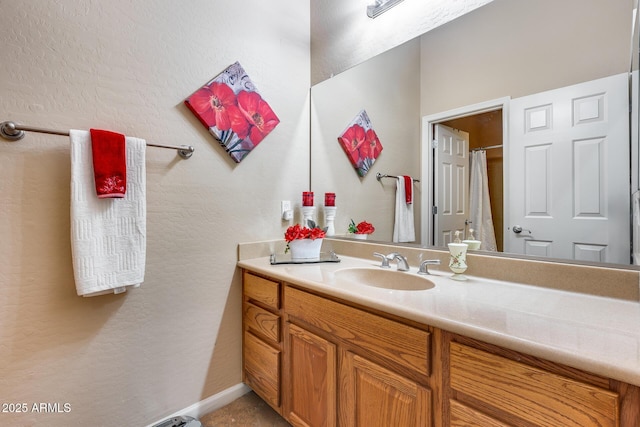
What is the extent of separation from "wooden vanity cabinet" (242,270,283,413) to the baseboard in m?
0.06

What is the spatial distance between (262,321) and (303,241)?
0.46m

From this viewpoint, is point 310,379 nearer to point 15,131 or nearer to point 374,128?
point 374,128

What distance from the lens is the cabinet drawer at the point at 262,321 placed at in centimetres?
142

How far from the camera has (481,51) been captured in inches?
50.6

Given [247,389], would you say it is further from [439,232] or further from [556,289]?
[556,289]

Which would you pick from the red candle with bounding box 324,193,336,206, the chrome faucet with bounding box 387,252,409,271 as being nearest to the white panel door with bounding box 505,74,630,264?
the chrome faucet with bounding box 387,252,409,271

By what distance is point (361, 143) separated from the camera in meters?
1.82

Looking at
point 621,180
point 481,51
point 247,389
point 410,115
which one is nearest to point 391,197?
point 410,115

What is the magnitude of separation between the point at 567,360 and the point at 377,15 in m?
1.78

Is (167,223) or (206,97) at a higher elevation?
(206,97)

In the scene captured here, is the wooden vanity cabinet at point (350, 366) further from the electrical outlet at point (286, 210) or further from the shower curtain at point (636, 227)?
the shower curtain at point (636, 227)

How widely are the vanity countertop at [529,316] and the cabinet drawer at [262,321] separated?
317 mm

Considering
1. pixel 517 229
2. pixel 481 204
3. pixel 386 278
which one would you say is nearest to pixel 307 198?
pixel 386 278

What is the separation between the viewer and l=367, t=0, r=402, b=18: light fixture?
1582mm
